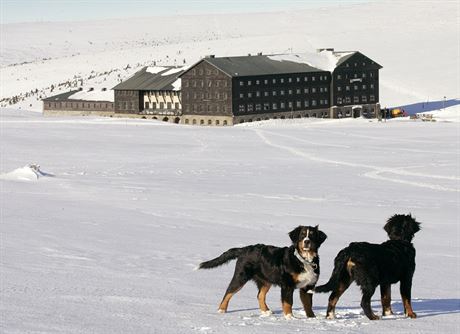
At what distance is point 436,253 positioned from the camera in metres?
19.4

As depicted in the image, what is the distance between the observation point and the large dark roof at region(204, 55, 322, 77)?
105875 millimetres

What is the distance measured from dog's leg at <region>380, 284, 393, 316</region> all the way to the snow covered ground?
0.17 metres

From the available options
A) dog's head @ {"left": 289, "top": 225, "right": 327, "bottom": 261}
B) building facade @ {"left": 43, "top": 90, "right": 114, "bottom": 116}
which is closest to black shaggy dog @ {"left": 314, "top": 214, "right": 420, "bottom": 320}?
dog's head @ {"left": 289, "top": 225, "right": 327, "bottom": 261}

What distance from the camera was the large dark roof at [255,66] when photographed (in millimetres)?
105875

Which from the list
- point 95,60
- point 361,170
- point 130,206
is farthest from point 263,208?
point 95,60

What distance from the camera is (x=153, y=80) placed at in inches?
4547

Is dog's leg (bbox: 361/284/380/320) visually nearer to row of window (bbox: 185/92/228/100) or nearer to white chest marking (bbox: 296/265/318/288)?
white chest marking (bbox: 296/265/318/288)

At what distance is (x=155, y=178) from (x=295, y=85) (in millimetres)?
73534

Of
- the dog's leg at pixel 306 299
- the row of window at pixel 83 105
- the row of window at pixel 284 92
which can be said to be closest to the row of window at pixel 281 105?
the row of window at pixel 284 92

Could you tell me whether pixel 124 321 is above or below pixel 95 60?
below

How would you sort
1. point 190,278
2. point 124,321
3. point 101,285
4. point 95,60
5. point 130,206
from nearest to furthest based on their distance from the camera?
point 124,321 → point 101,285 → point 190,278 → point 130,206 → point 95,60

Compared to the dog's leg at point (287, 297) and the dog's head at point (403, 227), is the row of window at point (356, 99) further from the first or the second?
the dog's leg at point (287, 297)

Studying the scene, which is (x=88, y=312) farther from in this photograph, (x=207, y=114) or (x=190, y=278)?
(x=207, y=114)

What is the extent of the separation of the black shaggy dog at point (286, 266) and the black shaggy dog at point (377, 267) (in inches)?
10.4
